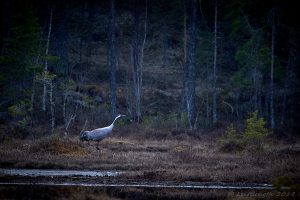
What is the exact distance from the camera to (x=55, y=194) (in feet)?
38.3

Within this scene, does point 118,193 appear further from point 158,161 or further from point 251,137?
point 251,137

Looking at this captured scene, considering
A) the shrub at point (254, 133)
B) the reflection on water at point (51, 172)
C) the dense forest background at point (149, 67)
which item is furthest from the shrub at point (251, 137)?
the dense forest background at point (149, 67)

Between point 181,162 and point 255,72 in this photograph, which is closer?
point 181,162

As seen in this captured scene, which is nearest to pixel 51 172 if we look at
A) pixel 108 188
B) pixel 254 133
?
pixel 108 188

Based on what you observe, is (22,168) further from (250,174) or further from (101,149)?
(250,174)

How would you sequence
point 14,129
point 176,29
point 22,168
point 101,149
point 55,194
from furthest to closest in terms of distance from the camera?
point 176,29 < point 14,129 < point 101,149 < point 22,168 < point 55,194

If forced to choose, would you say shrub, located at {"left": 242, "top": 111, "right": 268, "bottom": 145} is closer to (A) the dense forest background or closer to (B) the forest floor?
(B) the forest floor

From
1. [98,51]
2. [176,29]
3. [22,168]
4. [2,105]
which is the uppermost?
[176,29]

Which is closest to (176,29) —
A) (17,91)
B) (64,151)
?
(17,91)

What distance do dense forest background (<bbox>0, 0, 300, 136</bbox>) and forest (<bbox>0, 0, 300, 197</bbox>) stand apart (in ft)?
0.48

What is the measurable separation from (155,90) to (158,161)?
2910 centimetres

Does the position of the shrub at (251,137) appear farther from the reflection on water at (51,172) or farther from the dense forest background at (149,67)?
the dense forest background at (149,67)

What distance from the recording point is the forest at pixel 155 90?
2059 cm

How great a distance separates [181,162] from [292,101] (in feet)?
89.8
